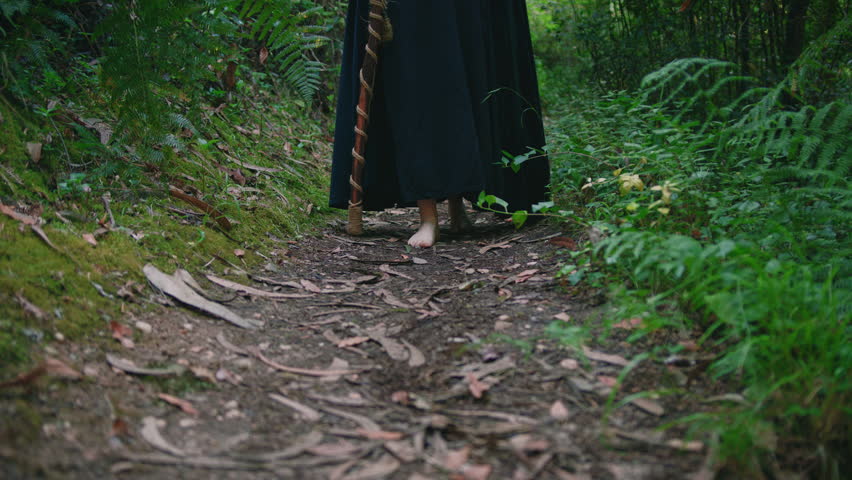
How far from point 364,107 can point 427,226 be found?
626 millimetres

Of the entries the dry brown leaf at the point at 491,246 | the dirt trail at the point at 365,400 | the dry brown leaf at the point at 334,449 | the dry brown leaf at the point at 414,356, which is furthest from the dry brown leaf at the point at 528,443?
the dry brown leaf at the point at 491,246

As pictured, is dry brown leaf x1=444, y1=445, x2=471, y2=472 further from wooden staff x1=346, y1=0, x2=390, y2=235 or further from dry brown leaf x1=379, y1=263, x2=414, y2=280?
wooden staff x1=346, y1=0, x2=390, y2=235

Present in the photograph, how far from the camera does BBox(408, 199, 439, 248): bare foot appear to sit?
2805 mm

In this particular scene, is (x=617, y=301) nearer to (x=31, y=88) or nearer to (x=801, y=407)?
(x=801, y=407)

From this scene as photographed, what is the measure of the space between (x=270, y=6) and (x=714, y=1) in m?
3.33

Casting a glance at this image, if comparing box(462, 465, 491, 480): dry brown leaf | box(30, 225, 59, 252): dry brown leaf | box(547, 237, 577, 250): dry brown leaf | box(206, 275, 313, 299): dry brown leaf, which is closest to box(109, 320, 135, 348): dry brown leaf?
box(30, 225, 59, 252): dry brown leaf

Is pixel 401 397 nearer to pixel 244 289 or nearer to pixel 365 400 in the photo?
pixel 365 400

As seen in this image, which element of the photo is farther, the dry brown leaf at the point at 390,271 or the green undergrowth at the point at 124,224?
the dry brown leaf at the point at 390,271

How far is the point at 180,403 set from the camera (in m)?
1.25

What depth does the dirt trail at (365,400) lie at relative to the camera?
107 cm

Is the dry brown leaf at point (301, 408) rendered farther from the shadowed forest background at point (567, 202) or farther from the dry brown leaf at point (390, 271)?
the dry brown leaf at point (390, 271)

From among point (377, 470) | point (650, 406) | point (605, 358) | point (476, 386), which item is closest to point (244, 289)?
point (476, 386)

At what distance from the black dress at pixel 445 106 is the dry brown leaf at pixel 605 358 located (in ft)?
4.61

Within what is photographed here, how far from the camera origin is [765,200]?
1869mm
